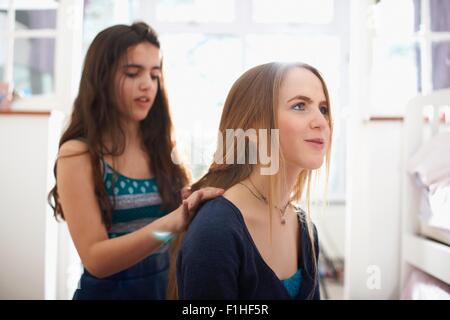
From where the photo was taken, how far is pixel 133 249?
0.61 metres

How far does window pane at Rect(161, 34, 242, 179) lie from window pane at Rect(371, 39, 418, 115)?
309 millimetres

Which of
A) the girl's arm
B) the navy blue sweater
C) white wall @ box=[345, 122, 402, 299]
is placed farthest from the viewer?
white wall @ box=[345, 122, 402, 299]

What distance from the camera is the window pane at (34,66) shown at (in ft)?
2.24

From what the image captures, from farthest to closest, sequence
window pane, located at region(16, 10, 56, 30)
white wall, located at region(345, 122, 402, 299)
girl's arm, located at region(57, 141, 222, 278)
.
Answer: white wall, located at region(345, 122, 402, 299), window pane, located at region(16, 10, 56, 30), girl's arm, located at region(57, 141, 222, 278)

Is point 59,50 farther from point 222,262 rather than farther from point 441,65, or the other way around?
point 441,65

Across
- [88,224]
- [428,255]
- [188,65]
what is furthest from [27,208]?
[428,255]

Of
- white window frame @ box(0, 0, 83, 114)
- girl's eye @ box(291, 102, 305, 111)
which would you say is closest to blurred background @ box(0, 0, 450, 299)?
white window frame @ box(0, 0, 83, 114)

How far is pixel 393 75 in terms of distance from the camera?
78 cm

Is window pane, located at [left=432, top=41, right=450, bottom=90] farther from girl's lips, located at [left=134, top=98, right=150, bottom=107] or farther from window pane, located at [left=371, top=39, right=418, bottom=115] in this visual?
girl's lips, located at [left=134, top=98, right=150, bottom=107]

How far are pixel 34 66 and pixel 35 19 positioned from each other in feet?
0.29

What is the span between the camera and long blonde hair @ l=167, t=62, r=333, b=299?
20.7 inches

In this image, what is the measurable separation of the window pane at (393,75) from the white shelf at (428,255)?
0.31 metres

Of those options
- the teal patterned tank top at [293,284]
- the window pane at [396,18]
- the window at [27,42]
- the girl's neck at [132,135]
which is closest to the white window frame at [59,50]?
the window at [27,42]
